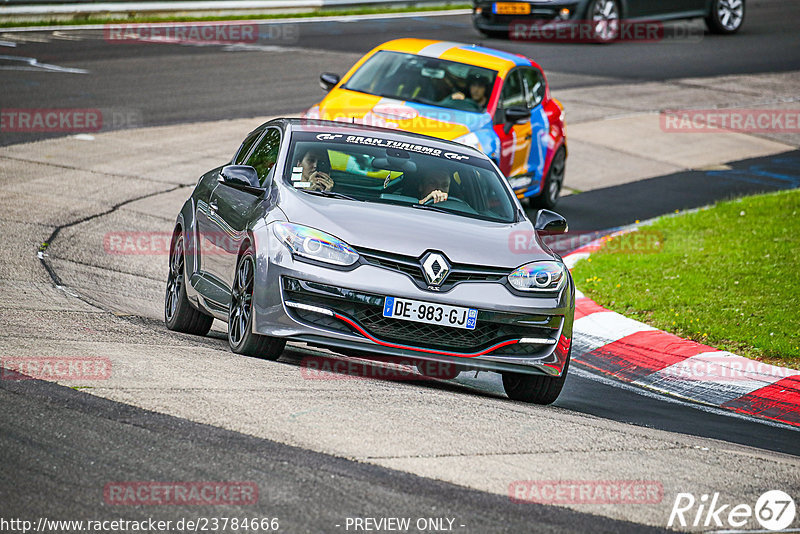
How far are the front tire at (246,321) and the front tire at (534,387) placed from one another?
1508 millimetres

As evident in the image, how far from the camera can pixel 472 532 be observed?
15.5ft

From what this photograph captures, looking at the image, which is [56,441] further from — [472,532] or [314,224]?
[314,224]

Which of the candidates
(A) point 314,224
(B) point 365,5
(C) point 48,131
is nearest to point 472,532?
(A) point 314,224

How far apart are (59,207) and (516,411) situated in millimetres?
7384

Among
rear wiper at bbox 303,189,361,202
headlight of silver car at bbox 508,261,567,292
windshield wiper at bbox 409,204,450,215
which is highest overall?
rear wiper at bbox 303,189,361,202

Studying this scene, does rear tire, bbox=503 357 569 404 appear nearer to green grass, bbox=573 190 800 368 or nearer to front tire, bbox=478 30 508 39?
green grass, bbox=573 190 800 368

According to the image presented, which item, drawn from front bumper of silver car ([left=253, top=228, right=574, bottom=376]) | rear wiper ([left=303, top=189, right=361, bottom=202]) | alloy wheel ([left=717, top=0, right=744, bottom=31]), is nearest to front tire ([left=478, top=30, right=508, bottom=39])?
alloy wheel ([left=717, top=0, right=744, bottom=31])

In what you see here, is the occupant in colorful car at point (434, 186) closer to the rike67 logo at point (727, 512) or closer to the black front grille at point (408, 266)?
the black front grille at point (408, 266)

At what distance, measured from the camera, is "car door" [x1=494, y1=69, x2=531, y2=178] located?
1367cm
